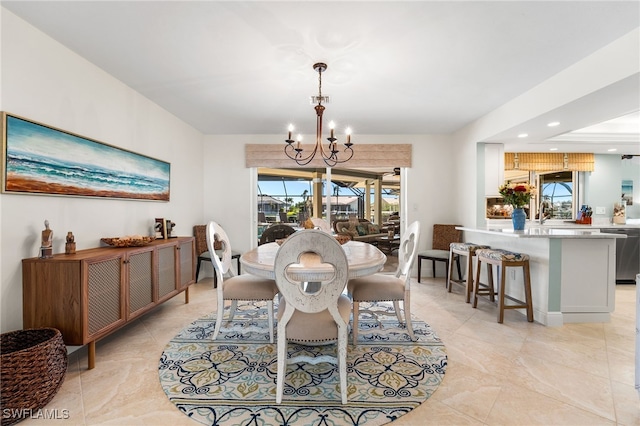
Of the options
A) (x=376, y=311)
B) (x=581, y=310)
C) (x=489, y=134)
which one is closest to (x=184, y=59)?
(x=376, y=311)

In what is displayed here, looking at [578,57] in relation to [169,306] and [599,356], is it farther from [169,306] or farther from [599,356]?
[169,306]

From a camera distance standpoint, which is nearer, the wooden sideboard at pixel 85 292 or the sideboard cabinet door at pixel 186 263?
the wooden sideboard at pixel 85 292

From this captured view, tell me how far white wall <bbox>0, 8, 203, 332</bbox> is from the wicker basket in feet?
1.54

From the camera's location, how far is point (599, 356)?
225 cm

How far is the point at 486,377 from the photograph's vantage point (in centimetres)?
198

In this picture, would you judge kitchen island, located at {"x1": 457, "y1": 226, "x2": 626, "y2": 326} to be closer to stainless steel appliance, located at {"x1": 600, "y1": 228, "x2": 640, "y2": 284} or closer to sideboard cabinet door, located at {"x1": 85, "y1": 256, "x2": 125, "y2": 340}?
stainless steel appliance, located at {"x1": 600, "y1": 228, "x2": 640, "y2": 284}

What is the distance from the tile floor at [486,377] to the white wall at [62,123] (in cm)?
73

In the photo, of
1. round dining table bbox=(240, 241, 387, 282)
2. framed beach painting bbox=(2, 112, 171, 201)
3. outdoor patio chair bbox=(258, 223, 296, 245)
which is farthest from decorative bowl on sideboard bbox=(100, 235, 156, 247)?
outdoor patio chair bbox=(258, 223, 296, 245)

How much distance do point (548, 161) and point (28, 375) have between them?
21.7 ft

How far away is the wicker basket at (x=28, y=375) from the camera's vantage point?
153 cm

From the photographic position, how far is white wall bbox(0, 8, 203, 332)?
1.90 m

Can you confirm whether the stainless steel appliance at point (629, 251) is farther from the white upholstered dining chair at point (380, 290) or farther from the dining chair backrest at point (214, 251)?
the dining chair backrest at point (214, 251)

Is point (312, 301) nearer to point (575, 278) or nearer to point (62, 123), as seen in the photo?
point (62, 123)

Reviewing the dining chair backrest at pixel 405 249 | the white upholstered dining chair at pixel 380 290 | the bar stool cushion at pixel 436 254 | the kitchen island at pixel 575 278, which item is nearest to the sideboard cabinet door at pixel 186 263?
the white upholstered dining chair at pixel 380 290
